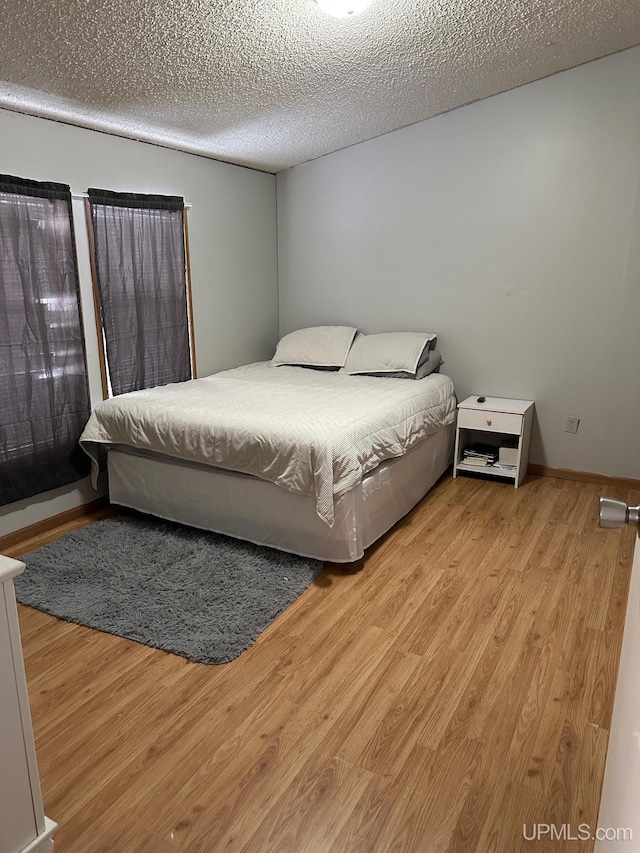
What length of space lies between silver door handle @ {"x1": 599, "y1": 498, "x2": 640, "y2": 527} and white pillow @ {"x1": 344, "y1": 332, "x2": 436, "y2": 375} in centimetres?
301

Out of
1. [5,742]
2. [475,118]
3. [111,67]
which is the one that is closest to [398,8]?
[111,67]

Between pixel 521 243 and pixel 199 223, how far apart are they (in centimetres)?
214

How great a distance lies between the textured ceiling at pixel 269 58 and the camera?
2.21 m

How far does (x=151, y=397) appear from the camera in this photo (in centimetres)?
326

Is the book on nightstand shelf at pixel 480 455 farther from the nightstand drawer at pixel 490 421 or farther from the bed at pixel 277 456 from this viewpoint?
the bed at pixel 277 456

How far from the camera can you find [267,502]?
2803 mm

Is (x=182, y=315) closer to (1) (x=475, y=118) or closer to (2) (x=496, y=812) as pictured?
(1) (x=475, y=118)

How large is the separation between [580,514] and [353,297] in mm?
2253

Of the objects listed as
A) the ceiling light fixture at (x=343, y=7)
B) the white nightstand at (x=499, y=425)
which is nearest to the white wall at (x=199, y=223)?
the ceiling light fixture at (x=343, y=7)

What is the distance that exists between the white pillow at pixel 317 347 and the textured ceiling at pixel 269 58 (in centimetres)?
134

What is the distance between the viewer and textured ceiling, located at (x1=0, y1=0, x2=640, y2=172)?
2207 mm

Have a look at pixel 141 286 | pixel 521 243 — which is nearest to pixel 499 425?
pixel 521 243

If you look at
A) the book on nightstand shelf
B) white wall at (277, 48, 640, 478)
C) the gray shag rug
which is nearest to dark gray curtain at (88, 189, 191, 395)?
the gray shag rug

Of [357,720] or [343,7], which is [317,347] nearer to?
[343,7]
